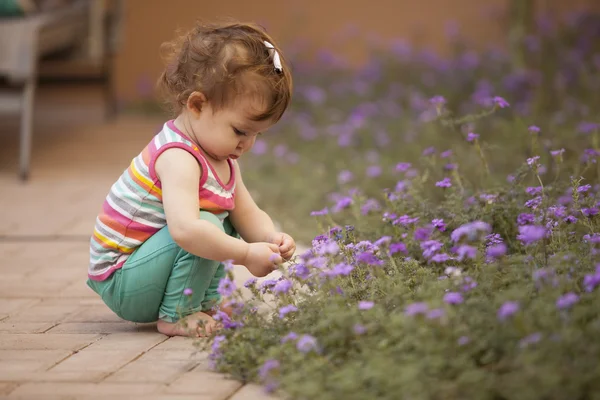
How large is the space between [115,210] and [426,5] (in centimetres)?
637

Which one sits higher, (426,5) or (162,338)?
(426,5)

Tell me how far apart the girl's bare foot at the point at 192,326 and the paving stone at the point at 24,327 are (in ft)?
1.12

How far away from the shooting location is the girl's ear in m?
2.54

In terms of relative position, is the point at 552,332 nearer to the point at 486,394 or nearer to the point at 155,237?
the point at 486,394

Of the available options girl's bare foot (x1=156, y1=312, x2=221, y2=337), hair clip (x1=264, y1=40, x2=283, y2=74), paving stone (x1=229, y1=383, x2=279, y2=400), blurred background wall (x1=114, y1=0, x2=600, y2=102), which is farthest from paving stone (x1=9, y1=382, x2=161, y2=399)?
blurred background wall (x1=114, y1=0, x2=600, y2=102)

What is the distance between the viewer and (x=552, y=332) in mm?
1846

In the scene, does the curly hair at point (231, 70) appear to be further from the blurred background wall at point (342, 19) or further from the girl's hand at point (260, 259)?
the blurred background wall at point (342, 19)

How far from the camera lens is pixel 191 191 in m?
2.49

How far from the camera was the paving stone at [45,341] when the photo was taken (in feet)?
8.13

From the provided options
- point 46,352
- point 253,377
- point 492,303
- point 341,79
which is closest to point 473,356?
point 492,303

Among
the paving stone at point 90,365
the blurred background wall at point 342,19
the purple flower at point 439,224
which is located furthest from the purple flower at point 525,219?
the blurred background wall at point 342,19

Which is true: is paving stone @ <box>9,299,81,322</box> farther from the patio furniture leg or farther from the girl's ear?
the patio furniture leg

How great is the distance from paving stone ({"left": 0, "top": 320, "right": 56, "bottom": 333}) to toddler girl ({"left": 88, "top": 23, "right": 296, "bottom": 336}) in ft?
0.68

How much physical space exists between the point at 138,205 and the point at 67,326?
0.45 metres
